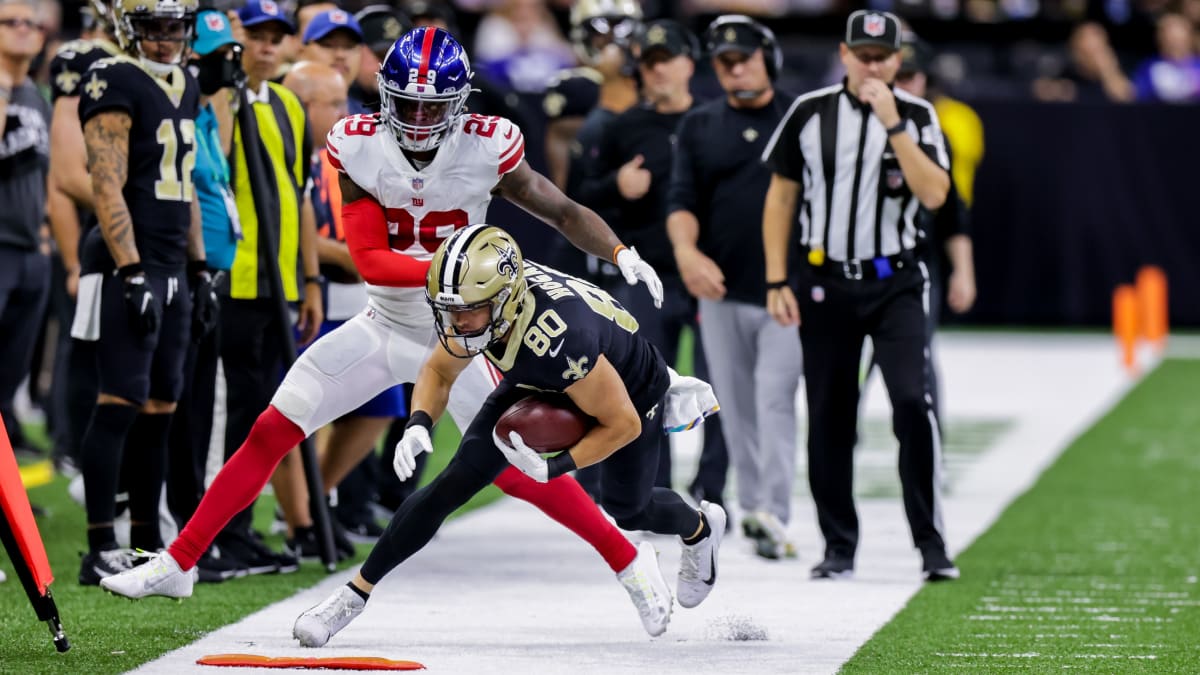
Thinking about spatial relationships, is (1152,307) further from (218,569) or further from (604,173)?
(218,569)

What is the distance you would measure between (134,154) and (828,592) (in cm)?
258

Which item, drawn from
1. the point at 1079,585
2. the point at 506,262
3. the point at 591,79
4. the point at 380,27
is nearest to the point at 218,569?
the point at 506,262

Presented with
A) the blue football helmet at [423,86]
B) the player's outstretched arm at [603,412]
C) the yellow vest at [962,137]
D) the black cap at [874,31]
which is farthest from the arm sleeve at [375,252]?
the yellow vest at [962,137]

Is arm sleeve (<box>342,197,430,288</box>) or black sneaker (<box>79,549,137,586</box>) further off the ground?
arm sleeve (<box>342,197,430,288</box>)

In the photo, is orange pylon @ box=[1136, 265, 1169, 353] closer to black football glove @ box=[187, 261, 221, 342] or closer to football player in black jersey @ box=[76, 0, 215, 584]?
black football glove @ box=[187, 261, 221, 342]

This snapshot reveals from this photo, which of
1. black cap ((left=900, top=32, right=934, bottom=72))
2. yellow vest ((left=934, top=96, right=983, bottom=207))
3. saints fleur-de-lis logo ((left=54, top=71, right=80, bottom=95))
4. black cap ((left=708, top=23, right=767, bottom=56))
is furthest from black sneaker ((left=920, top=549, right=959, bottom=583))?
yellow vest ((left=934, top=96, right=983, bottom=207))

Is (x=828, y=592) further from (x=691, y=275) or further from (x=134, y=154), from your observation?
(x=134, y=154)

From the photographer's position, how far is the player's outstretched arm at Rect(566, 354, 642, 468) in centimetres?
531

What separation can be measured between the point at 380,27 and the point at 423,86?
9.43 ft

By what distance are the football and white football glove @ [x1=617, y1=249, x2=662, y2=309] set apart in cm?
47

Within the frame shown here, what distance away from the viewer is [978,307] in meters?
18.0

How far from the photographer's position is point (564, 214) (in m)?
5.93

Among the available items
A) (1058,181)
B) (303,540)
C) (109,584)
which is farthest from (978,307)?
(109,584)

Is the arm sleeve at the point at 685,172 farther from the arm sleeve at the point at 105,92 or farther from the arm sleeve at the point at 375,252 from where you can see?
the arm sleeve at the point at 105,92
